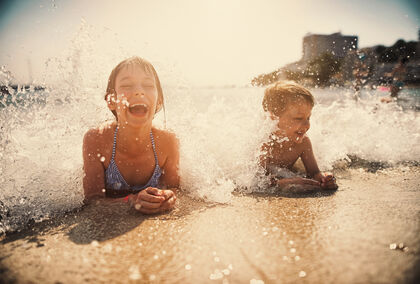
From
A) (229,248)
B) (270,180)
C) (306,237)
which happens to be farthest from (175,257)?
(270,180)

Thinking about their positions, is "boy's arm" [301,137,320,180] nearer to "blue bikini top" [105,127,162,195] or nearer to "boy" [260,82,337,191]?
"boy" [260,82,337,191]

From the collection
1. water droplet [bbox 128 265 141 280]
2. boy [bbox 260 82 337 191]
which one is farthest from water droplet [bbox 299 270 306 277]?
boy [bbox 260 82 337 191]

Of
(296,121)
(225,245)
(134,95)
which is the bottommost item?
(225,245)

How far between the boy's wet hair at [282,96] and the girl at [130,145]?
145cm

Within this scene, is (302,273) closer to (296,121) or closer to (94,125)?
(296,121)

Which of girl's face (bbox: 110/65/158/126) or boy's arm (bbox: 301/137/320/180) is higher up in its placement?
girl's face (bbox: 110/65/158/126)

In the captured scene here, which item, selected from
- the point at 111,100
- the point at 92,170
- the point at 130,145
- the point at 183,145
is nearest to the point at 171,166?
the point at 130,145

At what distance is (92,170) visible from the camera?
89.8 inches

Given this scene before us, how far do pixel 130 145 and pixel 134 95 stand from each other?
1.74ft

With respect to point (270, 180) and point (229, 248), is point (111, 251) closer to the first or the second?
point (229, 248)

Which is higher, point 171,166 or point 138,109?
point 138,109

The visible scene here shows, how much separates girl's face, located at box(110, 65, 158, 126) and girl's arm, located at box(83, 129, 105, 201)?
0.34 metres

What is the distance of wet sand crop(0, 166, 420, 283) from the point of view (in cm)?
115

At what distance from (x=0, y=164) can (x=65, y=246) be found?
1834 mm
